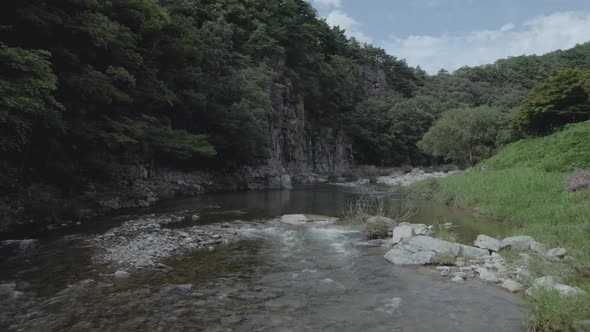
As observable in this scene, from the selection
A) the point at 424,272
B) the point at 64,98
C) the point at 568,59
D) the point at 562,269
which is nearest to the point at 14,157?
the point at 64,98

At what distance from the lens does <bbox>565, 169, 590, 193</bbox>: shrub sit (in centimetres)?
1361

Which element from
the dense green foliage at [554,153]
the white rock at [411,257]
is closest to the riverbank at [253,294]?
the white rock at [411,257]

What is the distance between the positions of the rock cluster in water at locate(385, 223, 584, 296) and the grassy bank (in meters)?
0.43

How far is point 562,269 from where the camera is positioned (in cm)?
744

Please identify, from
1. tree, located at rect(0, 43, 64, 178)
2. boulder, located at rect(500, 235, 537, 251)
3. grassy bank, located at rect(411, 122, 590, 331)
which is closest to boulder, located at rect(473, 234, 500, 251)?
boulder, located at rect(500, 235, 537, 251)

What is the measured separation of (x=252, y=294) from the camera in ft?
25.2

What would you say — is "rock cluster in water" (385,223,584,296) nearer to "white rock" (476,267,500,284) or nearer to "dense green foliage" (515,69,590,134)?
"white rock" (476,267,500,284)

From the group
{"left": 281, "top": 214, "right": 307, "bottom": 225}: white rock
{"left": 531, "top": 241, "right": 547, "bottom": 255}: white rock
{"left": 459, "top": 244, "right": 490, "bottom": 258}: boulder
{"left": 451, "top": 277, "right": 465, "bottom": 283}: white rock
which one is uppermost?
{"left": 531, "top": 241, "right": 547, "bottom": 255}: white rock

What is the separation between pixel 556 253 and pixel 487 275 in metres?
1.79

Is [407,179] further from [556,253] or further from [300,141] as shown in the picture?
[556,253]

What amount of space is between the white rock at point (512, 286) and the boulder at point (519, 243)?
232 cm

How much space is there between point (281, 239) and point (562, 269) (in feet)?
25.6

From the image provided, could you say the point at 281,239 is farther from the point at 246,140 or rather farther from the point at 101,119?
the point at 246,140

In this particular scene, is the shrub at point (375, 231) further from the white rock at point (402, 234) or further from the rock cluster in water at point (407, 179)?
the rock cluster in water at point (407, 179)
